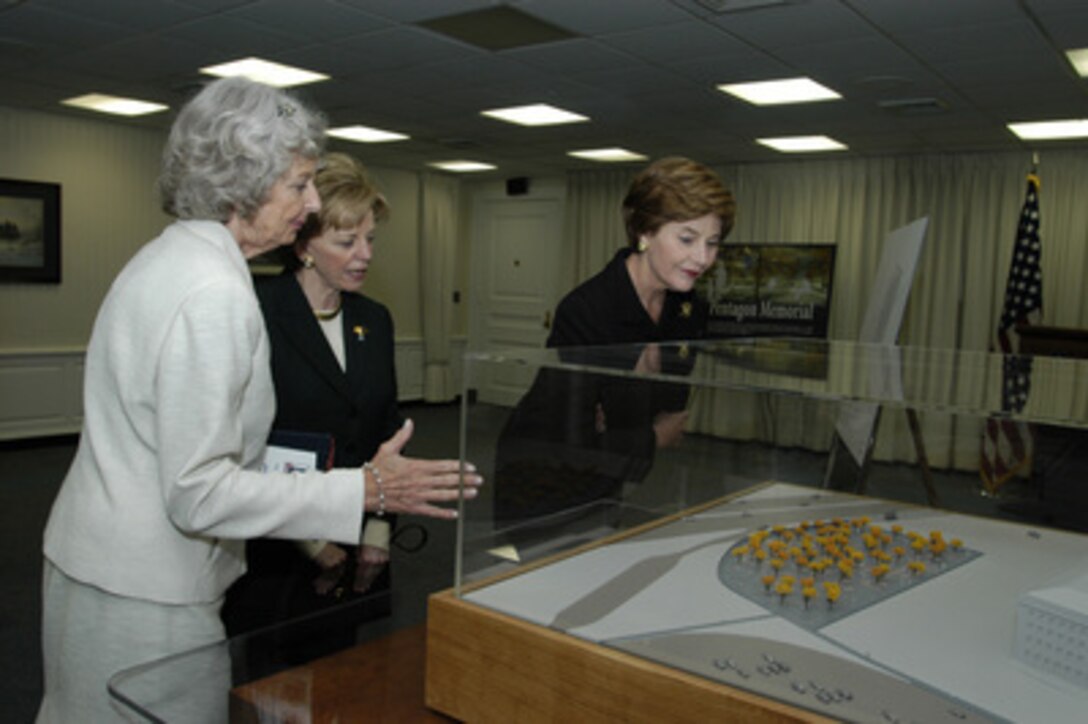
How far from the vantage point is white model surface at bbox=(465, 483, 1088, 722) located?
2.96ft

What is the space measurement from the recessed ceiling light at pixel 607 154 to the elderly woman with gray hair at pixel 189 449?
7.48 metres

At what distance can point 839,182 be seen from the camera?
878 centimetres

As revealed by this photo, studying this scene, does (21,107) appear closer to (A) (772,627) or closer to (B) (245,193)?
(B) (245,193)

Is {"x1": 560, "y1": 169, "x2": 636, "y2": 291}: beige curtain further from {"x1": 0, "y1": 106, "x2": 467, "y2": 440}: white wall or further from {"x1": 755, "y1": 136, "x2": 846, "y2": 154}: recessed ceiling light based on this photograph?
{"x1": 0, "y1": 106, "x2": 467, "y2": 440}: white wall

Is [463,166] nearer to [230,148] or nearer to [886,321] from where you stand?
[886,321]

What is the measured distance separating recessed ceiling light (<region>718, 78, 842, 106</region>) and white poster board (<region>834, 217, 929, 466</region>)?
9.38ft

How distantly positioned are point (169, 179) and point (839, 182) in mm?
8286

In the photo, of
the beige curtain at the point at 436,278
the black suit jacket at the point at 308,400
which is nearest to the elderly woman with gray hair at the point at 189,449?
the black suit jacket at the point at 308,400

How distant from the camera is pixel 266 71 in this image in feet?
19.1

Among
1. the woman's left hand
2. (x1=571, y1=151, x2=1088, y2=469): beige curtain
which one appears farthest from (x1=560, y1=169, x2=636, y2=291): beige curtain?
the woman's left hand

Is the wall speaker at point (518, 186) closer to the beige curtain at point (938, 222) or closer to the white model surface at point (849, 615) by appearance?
the beige curtain at point (938, 222)

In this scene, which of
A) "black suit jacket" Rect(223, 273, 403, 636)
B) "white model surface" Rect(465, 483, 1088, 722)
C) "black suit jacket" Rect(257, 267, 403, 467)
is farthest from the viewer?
"black suit jacket" Rect(257, 267, 403, 467)

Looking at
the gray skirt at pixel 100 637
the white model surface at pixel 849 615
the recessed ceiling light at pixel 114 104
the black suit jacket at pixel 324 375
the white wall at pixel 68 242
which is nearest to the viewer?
the white model surface at pixel 849 615

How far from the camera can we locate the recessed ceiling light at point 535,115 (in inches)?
270
